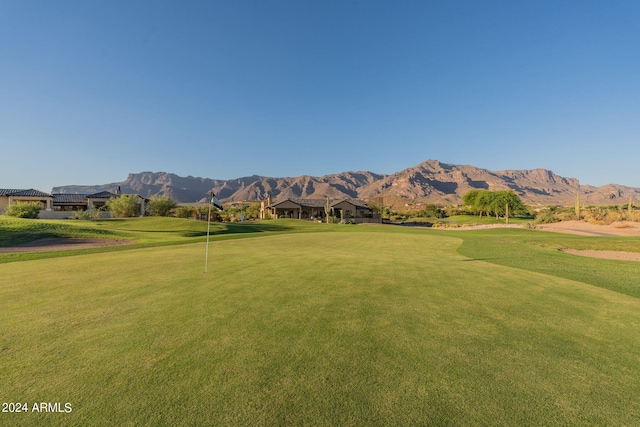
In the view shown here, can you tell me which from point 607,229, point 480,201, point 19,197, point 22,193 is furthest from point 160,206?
point 480,201

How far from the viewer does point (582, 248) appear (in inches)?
695

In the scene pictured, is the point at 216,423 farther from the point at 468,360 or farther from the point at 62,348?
the point at 468,360

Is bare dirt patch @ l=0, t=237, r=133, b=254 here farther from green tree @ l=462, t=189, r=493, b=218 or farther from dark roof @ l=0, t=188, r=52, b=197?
green tree @ l=462, t=189, r=493, b=218

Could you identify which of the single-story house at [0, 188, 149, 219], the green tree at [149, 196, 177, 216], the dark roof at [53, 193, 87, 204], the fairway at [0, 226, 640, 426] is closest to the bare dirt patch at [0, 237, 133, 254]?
the fairway at [0, 226, 640, 426]

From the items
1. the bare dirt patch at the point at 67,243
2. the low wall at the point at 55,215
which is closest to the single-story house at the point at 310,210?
the low wall at the point at 55,215

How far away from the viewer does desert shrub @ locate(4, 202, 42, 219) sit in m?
39.2

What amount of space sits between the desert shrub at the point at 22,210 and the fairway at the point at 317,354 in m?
46.5

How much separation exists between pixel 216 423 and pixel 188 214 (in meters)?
63.8

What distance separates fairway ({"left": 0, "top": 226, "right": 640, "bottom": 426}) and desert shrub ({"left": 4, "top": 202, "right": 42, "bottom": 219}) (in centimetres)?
4652

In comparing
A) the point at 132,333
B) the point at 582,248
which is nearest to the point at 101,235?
the point at 132,333

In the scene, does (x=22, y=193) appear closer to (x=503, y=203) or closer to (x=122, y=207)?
(x=122, y=207)

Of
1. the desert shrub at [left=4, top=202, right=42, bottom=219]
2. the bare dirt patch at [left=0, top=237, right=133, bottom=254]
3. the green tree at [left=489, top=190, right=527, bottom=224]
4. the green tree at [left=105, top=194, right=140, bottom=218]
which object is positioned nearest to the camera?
the bare dirt patch at [left=0, top=237, right=133, bottom=254]

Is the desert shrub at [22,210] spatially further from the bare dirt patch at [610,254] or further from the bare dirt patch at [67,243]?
the bare dirt patch at [610,254]

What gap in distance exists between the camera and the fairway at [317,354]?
9.52 feet
